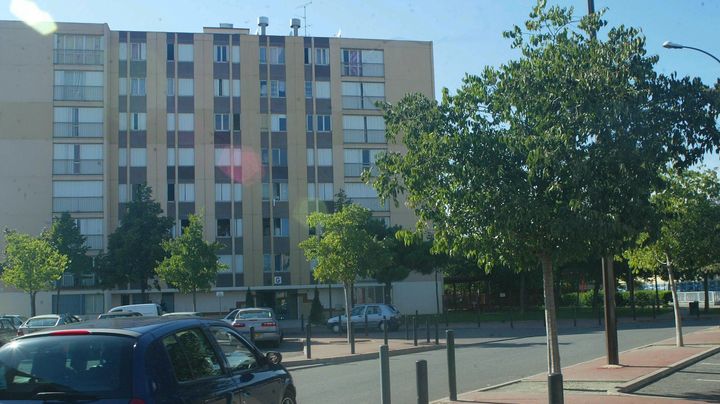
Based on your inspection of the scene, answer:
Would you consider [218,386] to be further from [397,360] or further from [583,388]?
[397,360]

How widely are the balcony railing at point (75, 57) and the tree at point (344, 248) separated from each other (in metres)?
31.0

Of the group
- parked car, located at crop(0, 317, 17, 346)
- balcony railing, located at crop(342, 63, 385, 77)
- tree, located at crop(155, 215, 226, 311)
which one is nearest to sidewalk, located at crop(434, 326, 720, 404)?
parked car, located at crop(0, 317, 17, 346)

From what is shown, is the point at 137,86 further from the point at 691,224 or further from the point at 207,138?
the point at 691,224

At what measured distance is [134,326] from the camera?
5.73 m

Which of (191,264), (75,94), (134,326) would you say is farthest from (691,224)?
(75,94)

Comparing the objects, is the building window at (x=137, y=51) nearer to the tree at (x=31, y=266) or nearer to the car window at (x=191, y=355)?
the tree at (x=31, y=266)

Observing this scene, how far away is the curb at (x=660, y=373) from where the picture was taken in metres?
11.9

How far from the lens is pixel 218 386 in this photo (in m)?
6.03

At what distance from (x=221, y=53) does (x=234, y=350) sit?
5044 centimetres

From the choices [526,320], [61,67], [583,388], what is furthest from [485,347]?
[61,67]

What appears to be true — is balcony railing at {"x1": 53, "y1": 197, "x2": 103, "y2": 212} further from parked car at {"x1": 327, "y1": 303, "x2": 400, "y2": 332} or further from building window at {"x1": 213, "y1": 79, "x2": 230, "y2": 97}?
parked car at {"x1": 327, "y1": 303, "x2": 400, "y2": 332}

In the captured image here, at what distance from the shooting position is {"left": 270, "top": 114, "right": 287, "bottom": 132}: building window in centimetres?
5506

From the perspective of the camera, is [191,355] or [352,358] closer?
[191,355]

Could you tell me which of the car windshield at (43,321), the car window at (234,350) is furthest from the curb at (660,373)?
the car windshield at (43,321)
